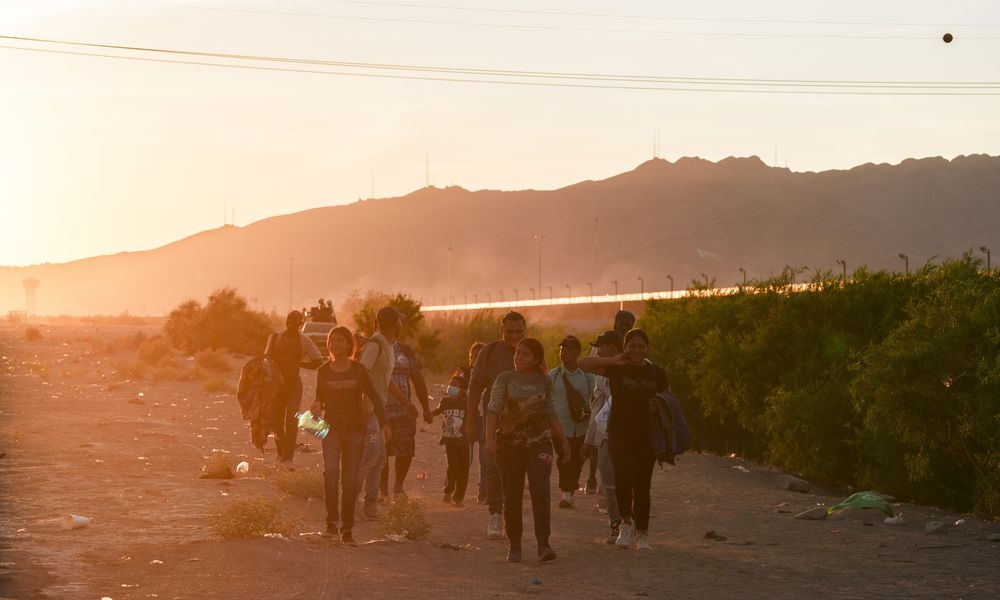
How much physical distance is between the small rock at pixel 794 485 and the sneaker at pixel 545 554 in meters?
8.34

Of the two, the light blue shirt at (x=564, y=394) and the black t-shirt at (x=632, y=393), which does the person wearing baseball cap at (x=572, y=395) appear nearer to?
the light blue shirt at (x=564, y=394)

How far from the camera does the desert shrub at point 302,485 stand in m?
16.2

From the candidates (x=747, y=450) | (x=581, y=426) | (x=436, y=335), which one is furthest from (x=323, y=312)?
(x=581, y=426)

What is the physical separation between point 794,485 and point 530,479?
8426mm

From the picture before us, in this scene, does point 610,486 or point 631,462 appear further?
point 610,486

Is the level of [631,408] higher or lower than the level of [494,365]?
lower

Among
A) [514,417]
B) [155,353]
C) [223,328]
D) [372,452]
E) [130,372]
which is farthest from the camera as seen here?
[223,328]

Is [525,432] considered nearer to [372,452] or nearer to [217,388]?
[372,452]

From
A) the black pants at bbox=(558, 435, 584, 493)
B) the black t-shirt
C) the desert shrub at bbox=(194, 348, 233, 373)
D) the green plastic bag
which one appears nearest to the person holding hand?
the black t-shirt

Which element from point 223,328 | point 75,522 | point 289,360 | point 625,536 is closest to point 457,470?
point 289,360

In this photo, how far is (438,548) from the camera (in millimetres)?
12672

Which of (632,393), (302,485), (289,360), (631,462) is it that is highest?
(289,360)

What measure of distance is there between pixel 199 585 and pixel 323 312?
119 feet

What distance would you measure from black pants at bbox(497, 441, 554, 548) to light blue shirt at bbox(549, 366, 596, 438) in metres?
3.22
